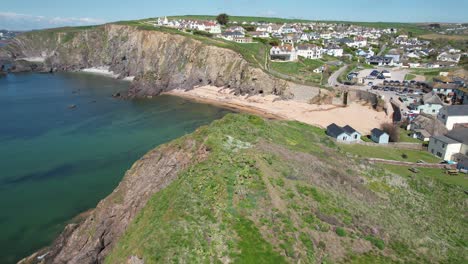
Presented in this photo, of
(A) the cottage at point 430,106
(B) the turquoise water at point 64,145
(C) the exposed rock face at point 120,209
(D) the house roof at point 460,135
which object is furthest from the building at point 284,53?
(C) the exposed rock face at point 120,209

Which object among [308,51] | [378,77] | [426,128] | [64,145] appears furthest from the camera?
[308,51]

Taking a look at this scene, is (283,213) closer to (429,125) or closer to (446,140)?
(446,140)

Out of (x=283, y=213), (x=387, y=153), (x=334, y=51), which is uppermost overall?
(x=334, y=51)

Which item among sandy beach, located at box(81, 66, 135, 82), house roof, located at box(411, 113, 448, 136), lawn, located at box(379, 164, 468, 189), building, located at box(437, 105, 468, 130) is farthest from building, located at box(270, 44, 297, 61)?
lawn, located at box(379, 164, 468, 189)

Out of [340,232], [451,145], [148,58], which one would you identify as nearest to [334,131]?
[451,145]

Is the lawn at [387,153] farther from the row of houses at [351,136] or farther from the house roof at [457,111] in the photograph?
the house roof at [457,111]

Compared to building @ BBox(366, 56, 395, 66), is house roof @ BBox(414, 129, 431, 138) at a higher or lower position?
lower

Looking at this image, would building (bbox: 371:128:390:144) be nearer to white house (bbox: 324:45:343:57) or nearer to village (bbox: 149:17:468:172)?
village (bbox: 149:17:468:172)
